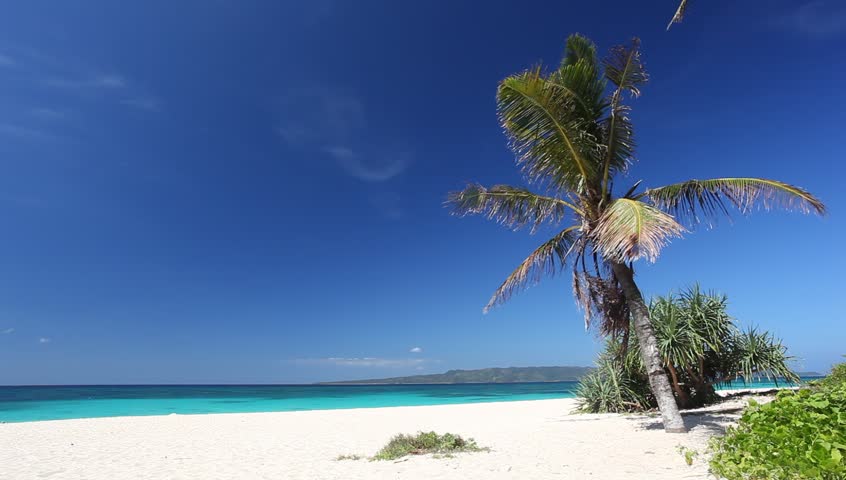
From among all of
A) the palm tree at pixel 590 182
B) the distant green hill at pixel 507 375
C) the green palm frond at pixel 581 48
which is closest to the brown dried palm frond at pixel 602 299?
the palm tree at pixel 590 182

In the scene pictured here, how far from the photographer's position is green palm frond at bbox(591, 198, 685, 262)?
5.66 metres

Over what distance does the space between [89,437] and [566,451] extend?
11.4 metres

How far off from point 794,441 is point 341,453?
6.94 meters

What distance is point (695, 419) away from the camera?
920 cm

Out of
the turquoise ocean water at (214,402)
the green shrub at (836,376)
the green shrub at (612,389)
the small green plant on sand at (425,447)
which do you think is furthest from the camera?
the turquoise ocean water at (214,402)

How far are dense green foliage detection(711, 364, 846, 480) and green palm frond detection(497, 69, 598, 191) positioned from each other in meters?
5.97

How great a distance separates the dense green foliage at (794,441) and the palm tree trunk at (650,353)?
17.6 feet

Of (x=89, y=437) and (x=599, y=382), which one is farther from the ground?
(x=599, y=382)

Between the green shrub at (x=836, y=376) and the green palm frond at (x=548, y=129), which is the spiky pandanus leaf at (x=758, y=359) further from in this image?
the green palm frond at (x=548, y=129)

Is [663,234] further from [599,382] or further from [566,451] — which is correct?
[599,382]

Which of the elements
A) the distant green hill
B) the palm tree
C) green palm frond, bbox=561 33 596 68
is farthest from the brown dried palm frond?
the distant green hill

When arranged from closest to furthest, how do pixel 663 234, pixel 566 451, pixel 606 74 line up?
pixel 663 234 < pixel 566 451 < pixel 606 74

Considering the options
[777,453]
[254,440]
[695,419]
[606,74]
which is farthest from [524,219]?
[254,440]

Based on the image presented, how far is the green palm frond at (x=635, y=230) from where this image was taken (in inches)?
Answer: 223
